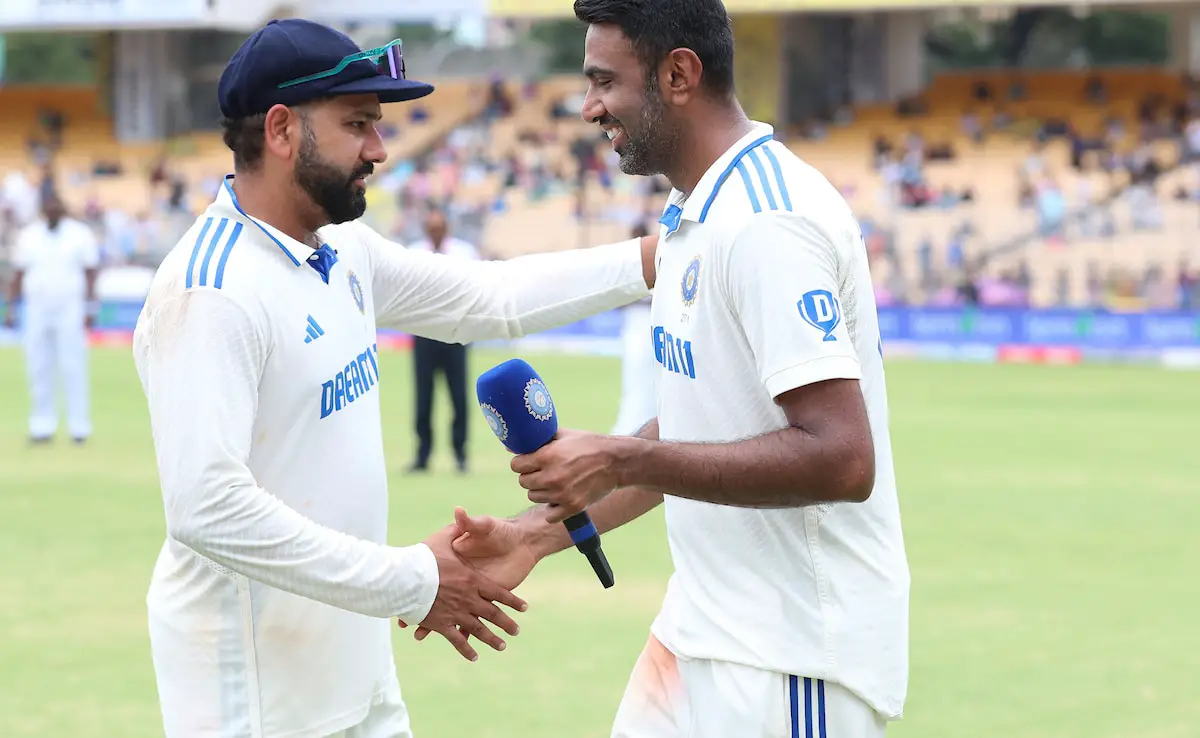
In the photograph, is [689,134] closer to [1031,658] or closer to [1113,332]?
[1031,658]

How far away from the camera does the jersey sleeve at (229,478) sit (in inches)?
157

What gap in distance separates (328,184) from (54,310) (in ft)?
45.3

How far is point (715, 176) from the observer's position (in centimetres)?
389

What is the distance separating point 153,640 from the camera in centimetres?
443

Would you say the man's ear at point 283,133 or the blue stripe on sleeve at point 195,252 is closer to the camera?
the blue stripe on sleeve at point 195,252

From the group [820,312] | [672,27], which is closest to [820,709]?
[820,312]

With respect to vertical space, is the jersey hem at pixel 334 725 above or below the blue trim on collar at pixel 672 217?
below

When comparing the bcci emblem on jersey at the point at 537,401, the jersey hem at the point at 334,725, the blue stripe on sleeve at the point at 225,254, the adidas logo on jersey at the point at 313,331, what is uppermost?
the blue stripe on sleeve at the point at 225,254

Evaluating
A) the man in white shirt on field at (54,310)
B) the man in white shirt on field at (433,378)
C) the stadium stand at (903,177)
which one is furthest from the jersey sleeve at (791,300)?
the stadium stand at (903,177)

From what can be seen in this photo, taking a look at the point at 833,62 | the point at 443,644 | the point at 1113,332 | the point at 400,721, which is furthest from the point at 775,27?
the point at 400,721

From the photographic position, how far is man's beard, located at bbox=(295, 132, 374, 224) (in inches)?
171

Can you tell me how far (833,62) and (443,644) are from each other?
3738 centimetres

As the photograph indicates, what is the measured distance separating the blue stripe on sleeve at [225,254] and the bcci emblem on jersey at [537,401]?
88cm

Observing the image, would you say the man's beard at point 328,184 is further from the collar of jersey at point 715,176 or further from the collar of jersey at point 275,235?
the collar of jersey at point 715,176
